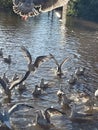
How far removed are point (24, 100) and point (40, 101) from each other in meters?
0.93

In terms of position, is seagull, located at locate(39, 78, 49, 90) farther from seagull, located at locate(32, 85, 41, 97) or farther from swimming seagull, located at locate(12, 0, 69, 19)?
swimming seagull, located at locate(12, 0, 69, 19)

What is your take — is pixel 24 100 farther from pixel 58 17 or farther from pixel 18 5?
pixel 58 17

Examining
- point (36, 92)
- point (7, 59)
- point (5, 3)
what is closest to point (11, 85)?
point (36, 92)

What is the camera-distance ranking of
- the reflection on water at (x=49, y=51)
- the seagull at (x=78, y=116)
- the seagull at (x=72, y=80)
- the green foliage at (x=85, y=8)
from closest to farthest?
1. the seagull at (x=78, y=116)
2. the reflection on water at (x=49, y=51)
3. the seagull at (x=72, y=80)
4. the green foliage at (x=85, y=8)

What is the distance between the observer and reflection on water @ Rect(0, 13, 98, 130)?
997 inches

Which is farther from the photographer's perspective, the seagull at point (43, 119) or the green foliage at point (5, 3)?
the green foliage at point (5, 3)

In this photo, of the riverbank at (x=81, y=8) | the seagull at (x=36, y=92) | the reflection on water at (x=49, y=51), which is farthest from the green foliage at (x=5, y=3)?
the seagull at (x=36, y=92)

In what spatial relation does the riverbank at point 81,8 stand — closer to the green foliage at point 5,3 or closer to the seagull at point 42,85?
the green foliage at point 5,3

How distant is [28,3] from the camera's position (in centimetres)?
2539

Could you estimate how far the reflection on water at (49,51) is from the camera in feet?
83.1

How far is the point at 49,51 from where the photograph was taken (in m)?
41.0

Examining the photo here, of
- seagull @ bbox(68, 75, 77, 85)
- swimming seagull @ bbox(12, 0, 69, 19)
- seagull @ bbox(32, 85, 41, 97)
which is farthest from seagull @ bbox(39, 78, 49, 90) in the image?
swimming seagull @ bbox(12, 0, 69, 19)

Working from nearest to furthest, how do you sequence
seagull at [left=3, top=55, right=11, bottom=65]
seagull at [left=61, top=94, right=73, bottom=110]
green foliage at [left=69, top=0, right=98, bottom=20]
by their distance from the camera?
1. seagull at [left=61, top=94, right=73, bottom=110]
2. seagull at [left=3, top=55, right=11, bottom=65]
3. green foliage at [left=69, top=0, right=98, bottom=20]

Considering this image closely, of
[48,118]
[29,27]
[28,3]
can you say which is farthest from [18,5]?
[29,27]
